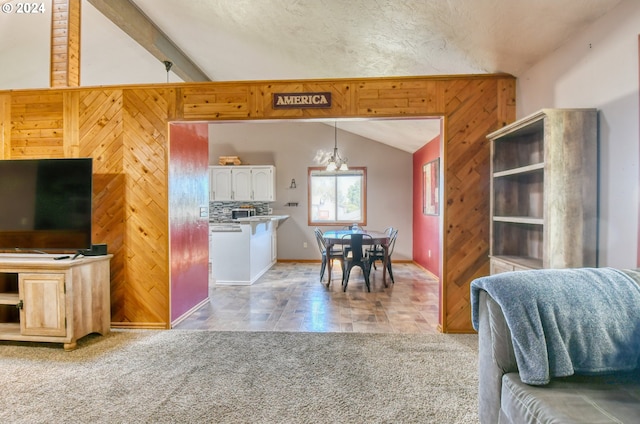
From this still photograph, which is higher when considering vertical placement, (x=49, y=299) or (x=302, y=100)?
(x=302, y=100)

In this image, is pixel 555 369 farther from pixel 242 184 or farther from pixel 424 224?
pixel 242 184

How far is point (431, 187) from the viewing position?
17.9 ft

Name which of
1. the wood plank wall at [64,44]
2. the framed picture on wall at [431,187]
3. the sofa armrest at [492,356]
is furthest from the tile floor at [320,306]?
the wood plank wall at [64,44]

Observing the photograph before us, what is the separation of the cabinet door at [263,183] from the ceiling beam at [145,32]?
2344 mm

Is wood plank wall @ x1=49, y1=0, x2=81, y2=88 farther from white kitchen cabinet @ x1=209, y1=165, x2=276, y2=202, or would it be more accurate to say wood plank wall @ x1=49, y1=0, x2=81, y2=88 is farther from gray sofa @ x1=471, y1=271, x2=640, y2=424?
gray sofa @ x1=471, y1=271, x2=640, y2=424

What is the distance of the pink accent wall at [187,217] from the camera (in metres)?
3.21

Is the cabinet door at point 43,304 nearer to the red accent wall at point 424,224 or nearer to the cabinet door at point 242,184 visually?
the cabinet door at point 242,184

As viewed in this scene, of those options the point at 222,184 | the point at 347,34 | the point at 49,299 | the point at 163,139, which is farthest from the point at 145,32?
the point at 222,184

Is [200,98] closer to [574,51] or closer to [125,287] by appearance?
[125,287]

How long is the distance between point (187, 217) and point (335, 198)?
398 centimetres

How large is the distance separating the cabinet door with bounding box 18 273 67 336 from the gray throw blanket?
316 cm

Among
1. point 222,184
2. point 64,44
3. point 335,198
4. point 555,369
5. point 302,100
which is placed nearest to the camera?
point 555,369

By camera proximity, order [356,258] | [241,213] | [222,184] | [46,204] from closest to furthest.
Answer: [46,204]
[356,258]
[241,213]
[222,184]

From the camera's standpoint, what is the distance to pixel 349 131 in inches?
267
